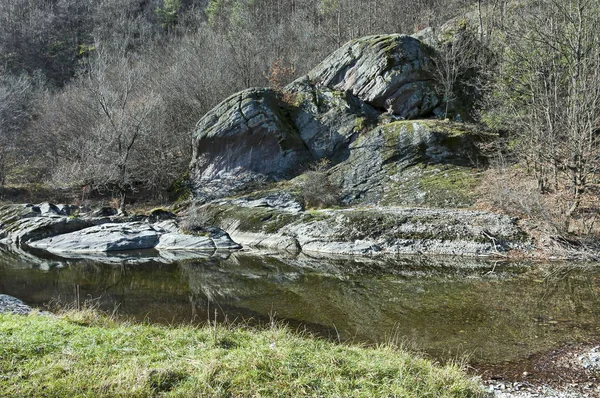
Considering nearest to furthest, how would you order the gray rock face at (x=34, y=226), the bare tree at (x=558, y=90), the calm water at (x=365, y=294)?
the calm water at (x=365, y=294) < the bare tree at (x=558, y=90) < the gray rock face at (x=34, y=226)

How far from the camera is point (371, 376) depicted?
14.3ft

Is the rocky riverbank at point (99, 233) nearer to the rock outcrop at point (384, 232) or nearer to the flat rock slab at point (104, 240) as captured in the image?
the flat rock slab at point (104, 240)

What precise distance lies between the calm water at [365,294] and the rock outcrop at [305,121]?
12.0m

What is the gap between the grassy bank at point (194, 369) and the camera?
3.88 meters

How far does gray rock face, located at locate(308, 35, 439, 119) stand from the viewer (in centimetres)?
2719

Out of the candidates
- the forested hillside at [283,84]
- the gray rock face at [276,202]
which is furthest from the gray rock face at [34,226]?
the gray rock face at [276,202]

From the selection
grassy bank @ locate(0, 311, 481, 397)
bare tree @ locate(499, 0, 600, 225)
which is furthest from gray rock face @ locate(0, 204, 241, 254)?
bare tree @ locate(499, 0, 600, 225)

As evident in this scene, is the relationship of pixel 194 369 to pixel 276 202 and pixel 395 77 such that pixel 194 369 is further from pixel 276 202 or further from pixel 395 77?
pixel 395 77

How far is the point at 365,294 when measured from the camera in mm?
10602

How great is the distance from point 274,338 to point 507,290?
740 cm

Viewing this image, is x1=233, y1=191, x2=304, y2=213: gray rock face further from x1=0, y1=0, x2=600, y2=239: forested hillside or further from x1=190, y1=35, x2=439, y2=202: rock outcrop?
x1=0, y1=0, x2=600, y2=239: forested hillside

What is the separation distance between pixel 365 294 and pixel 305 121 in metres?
20.0

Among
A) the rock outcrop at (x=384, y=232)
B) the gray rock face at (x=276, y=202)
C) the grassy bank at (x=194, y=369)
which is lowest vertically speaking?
the rock outcrop at (x=384, y=232)

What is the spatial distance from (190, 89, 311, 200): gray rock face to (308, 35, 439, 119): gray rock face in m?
6.21
